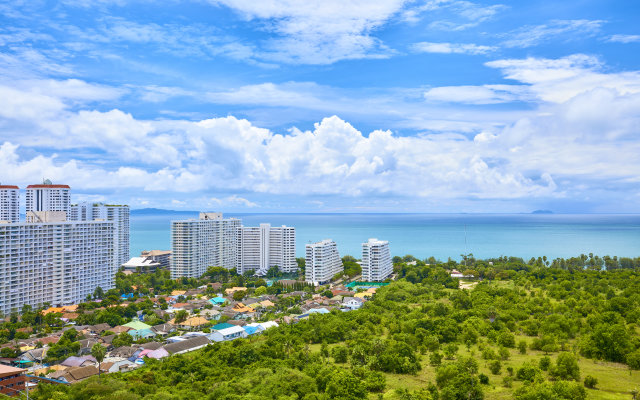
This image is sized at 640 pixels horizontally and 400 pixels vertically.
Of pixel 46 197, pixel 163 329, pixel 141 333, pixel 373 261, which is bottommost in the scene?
pixel 163 329

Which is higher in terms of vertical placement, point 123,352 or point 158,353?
point 158,353

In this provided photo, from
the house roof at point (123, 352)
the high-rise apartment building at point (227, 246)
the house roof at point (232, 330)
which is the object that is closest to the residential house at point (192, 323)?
the house roof at point (232, 330)

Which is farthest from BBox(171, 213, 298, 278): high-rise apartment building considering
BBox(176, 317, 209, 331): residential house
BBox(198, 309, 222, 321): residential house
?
BBox(176, 317, 209, 331): residential house

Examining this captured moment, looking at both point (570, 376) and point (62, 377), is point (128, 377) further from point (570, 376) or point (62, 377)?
point (570, 376)

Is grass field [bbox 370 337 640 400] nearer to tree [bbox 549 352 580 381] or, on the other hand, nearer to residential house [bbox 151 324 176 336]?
tree [bbox 549 352 580 381]

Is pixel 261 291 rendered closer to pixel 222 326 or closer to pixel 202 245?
pixel 222 326

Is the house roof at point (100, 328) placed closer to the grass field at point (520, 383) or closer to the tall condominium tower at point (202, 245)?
the grass field at point (520, 383)

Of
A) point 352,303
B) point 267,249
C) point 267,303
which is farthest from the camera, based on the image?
point 267,249

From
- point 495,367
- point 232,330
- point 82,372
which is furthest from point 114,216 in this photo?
point 495,367
